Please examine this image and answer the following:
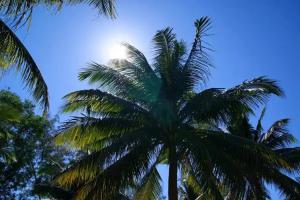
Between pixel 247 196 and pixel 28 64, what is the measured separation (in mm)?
8085

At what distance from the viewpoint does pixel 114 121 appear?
13.9m

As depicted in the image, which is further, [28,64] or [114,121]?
[114,121]

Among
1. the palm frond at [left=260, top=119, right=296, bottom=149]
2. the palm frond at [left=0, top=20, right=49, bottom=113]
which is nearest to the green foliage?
the palm frond at [left=260, top=119, right=296, bottom=149]

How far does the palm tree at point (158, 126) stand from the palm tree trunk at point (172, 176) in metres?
0.03

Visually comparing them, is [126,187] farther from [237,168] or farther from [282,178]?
[282,178]

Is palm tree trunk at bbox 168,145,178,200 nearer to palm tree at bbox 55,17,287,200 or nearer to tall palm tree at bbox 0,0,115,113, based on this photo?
palm tree at bbox 55,17,287,200

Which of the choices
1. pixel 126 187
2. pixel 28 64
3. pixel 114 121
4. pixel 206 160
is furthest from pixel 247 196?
pixel 28 64

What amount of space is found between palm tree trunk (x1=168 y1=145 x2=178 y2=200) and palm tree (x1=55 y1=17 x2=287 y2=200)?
0.03 metres

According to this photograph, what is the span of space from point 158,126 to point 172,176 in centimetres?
152

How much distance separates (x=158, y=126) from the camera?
556 inches

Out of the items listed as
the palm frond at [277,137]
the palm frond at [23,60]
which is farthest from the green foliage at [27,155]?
the palm frond at [23,60]

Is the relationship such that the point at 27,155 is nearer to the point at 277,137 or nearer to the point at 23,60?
the point at 277,137

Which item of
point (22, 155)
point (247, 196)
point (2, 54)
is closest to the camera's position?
point (2, 54)

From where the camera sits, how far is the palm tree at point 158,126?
42.7 ft
